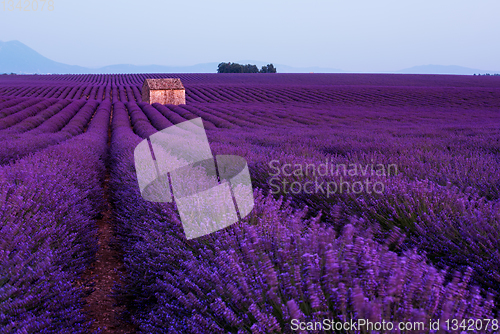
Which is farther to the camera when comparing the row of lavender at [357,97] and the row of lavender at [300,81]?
the row of lavender at [300,81]

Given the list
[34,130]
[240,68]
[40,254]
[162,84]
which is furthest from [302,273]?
[240,68]

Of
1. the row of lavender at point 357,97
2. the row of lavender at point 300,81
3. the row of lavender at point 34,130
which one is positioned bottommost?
the row of lavender at point 34,130

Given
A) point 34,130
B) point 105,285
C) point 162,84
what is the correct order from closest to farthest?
point 105,285 → point 34,130 → point 162,84

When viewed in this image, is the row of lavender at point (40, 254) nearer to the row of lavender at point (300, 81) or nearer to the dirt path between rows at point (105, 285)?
the dirt path between rows at point (105, 285)

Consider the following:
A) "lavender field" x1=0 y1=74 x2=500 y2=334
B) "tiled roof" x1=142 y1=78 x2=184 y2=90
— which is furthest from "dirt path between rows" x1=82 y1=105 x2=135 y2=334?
"tiled roof" x1=142 y1=78 x2=184 y2=90

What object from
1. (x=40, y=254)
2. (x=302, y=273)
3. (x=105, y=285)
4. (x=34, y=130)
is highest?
(x=302, y=273)

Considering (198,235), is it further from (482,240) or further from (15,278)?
(482,240)

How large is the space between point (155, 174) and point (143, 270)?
42.3 inches

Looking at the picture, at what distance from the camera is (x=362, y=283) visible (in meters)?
1.08

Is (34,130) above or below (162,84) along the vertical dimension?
below

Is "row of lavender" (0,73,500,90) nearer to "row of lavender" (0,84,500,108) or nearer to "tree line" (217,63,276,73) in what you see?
"row of lavender" (0,84,500,108)

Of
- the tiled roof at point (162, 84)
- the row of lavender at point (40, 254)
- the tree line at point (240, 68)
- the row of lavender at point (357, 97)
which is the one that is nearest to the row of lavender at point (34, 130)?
the row of lavender at point (40, 254)

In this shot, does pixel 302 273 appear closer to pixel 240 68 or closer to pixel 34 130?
pixel 34 130

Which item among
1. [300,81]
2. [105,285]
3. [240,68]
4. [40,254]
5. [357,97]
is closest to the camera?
[40,254]
